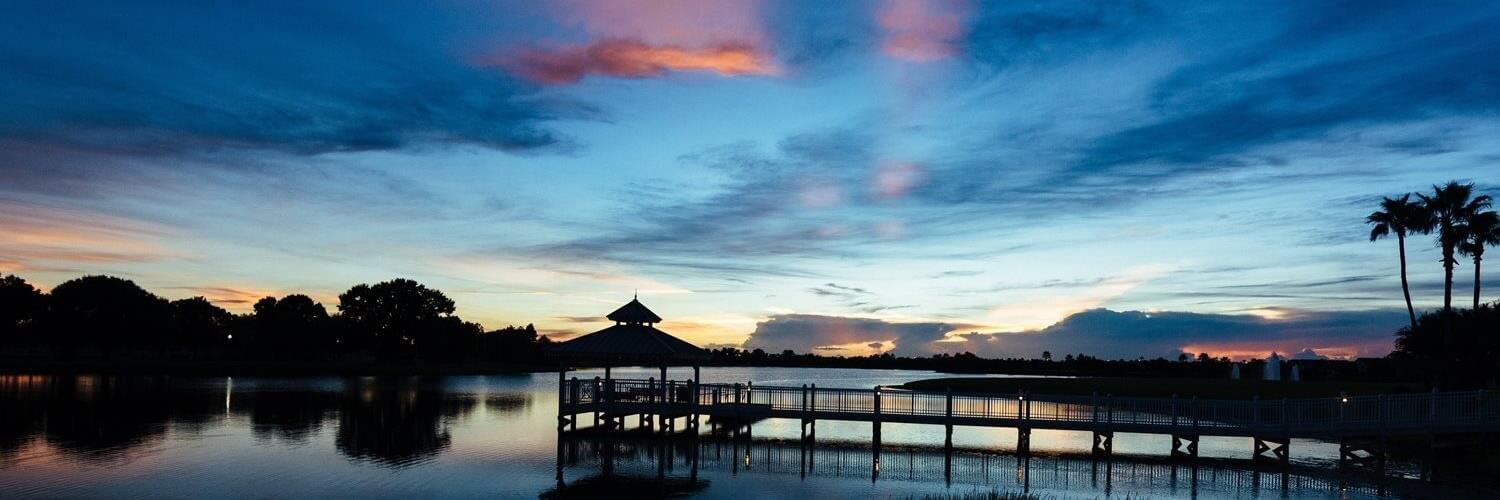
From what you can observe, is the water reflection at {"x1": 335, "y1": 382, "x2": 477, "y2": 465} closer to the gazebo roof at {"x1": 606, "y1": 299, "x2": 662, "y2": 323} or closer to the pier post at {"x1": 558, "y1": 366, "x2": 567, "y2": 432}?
the pier post at {"x1": 558, "y1": 366, "x2": 567, "y2": 432}

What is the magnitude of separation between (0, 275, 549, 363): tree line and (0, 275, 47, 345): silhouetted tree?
108 mm

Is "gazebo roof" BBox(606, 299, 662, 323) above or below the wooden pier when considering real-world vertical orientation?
above

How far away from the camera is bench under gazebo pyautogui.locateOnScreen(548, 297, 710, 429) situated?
123ft

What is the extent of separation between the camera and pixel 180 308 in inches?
5089

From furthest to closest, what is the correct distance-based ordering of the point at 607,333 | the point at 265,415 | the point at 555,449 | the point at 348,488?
the point at 265,415, the point at 607,333, the point at 555,449, the point at 348,488

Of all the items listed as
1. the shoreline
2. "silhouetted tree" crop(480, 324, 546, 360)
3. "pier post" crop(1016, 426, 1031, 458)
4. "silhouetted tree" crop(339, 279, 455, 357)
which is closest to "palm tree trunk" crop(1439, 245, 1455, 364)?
"pier post" crop(1016, 426, 1031, 458)

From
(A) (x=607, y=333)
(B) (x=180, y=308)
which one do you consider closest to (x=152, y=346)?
(B) (x=180, y=308)

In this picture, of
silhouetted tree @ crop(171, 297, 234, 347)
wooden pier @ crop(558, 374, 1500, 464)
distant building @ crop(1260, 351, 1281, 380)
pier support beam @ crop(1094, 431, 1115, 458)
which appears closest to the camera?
wooden pier @ crop(558, 374, 1500, 464)

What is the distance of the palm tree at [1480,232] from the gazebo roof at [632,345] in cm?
3802

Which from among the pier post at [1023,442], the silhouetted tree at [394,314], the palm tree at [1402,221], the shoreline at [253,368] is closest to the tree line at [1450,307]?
the palm tree at [1402,221]

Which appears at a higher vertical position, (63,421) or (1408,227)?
(1408,227)

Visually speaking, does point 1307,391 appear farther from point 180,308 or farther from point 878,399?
point 180,308

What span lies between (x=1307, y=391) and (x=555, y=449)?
44.2 metres

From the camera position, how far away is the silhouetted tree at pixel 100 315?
113 m
